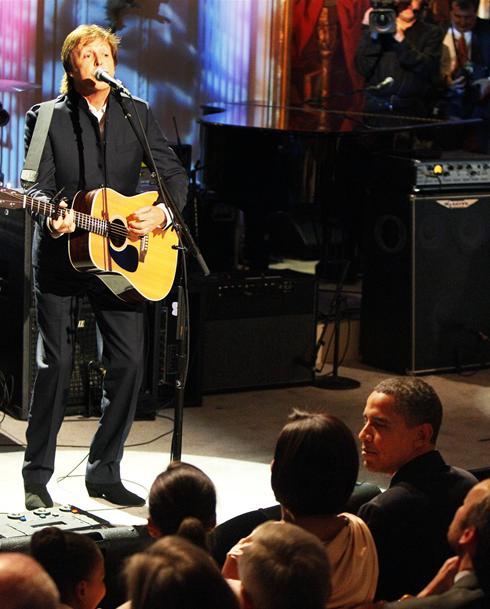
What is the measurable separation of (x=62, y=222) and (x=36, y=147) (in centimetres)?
41

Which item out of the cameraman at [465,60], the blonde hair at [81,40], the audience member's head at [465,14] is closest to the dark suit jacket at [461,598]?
the blonde hair at [81,40]

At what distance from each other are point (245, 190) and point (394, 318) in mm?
1746

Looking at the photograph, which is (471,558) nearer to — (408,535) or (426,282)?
(408,535)

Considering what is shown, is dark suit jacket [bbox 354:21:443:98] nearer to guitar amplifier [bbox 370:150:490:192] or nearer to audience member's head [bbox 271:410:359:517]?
guitar amplifier [bbox 370:150:490:192]

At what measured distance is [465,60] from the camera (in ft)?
37.2

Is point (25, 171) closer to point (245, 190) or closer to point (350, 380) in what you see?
point (350, 380)

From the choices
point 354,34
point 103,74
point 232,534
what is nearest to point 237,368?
point 103,74

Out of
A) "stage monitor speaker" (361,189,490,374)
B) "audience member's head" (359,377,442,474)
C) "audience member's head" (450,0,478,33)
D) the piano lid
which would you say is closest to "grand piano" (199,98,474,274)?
the piano lid

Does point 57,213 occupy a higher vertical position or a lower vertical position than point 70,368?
higher

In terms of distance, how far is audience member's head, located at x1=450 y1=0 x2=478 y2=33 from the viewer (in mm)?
11383

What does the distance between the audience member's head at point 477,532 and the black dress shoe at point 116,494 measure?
2.66 metres

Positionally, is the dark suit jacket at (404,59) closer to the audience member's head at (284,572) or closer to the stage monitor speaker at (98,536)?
the stage monitor speaker at (98,536)

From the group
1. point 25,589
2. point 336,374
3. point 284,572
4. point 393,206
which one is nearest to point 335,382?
point 336,374

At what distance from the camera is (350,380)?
771cm
